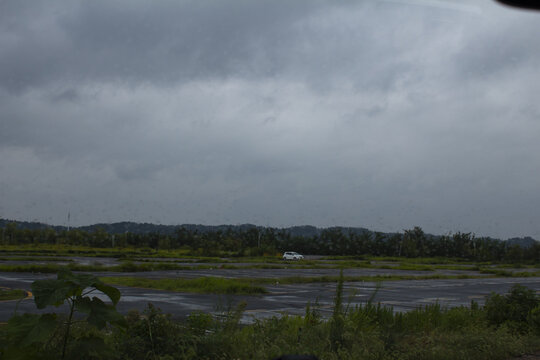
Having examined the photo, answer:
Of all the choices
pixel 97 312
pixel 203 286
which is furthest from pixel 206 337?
pixel 203 286

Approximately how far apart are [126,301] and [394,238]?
90942 millimetres

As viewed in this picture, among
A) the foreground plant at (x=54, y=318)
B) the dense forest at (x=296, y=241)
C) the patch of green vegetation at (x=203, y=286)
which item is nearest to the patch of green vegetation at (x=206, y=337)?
the foreground plant at (x=54, y=318)

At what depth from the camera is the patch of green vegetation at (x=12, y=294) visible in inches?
714

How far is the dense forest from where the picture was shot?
95562 millimetres

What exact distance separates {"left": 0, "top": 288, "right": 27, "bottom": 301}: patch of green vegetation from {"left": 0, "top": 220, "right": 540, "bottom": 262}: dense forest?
66.6m

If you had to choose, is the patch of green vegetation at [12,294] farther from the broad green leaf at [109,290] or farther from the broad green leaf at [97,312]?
the broad green leaf at [97,312]

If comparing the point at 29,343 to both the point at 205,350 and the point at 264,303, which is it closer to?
the point at 205,350

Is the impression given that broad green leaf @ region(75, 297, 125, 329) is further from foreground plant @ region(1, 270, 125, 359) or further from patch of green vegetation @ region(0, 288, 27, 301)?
patch of green vegetation @ region(0, 288, 27, 301)

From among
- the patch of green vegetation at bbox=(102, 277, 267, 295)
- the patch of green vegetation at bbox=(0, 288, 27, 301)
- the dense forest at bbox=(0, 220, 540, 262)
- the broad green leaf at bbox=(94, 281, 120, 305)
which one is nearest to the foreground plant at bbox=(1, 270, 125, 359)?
the broad green leaf at bbox=(94, 281, 120, 305)

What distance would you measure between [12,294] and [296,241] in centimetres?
8853

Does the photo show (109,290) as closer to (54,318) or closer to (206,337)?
(54,318)

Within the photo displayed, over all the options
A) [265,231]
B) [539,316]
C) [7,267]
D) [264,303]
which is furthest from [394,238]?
[539,316]

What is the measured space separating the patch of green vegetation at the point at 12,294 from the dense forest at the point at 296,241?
66.6 meters

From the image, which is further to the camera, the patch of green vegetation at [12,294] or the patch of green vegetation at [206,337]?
the patch of green vegetation at [12,294]
